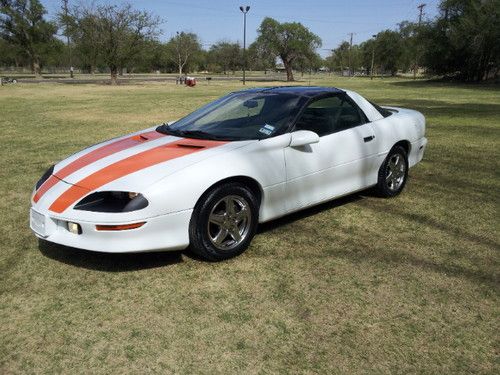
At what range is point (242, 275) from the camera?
132 inches

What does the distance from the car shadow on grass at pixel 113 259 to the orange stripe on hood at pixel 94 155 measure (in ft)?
1.64

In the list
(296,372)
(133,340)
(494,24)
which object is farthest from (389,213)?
(494,24)

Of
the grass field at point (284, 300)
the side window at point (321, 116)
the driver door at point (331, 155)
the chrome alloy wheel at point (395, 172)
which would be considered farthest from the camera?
the chrome alloy wheel at point (395, 172)

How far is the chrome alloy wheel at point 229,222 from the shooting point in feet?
11.4

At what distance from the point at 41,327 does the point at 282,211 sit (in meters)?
2.03

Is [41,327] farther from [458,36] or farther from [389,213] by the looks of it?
[458,36]

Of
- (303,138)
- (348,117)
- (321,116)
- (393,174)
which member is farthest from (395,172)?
(303,138)

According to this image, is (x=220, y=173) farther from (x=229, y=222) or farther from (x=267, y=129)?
(x=267, y=129)

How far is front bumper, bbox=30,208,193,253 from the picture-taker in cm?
312

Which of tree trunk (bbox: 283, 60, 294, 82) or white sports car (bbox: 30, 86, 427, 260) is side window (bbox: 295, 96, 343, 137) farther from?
tree trunk (bbox: 283, 60, 294, 82)

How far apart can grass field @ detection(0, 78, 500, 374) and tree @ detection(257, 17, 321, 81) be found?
2185 inches

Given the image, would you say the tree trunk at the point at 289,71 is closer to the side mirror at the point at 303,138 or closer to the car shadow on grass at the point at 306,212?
the car shadow on grass at the point at 306,212

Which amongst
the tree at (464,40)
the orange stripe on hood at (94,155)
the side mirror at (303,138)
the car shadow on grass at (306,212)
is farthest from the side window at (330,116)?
the tree at (464,40)

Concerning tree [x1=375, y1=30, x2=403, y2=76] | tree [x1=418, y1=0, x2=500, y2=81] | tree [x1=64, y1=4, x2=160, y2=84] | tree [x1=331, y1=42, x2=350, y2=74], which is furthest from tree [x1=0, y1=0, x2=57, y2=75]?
tree [x1=331, y1=42, x2=350, y2=74]
